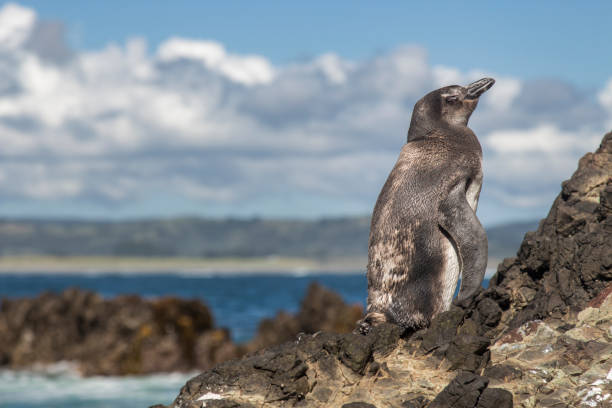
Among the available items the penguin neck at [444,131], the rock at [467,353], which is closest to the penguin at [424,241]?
the penguin neck at [444,131]

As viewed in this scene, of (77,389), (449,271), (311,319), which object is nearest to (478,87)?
(449,271)

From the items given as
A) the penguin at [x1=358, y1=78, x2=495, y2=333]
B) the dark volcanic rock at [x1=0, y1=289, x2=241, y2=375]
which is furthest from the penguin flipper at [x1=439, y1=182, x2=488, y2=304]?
the dark volcanic rock at [x1=0, y1=289, x2=241, y2=375]

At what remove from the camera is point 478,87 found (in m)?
6.46

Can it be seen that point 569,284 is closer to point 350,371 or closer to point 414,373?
point 414,373

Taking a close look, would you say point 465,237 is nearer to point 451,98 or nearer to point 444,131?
point 444,131

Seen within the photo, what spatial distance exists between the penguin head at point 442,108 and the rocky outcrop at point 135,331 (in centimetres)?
1311

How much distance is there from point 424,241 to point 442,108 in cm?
122

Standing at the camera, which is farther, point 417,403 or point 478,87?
point 478,87

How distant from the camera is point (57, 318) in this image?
2255 cm

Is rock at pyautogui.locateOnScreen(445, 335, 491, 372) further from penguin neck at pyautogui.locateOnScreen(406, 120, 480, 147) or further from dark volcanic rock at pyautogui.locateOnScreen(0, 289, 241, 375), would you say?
dark volcanic rock at pyautogui.locateOnScreen(0, 289, 241, 375)

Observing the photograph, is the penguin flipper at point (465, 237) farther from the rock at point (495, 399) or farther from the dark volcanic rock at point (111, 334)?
the dark volcanic rock at point (111, 334)

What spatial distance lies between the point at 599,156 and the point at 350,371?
2732 millimetres

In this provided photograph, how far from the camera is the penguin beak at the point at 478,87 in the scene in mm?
6416

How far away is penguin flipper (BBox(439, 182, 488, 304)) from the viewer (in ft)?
19.0
